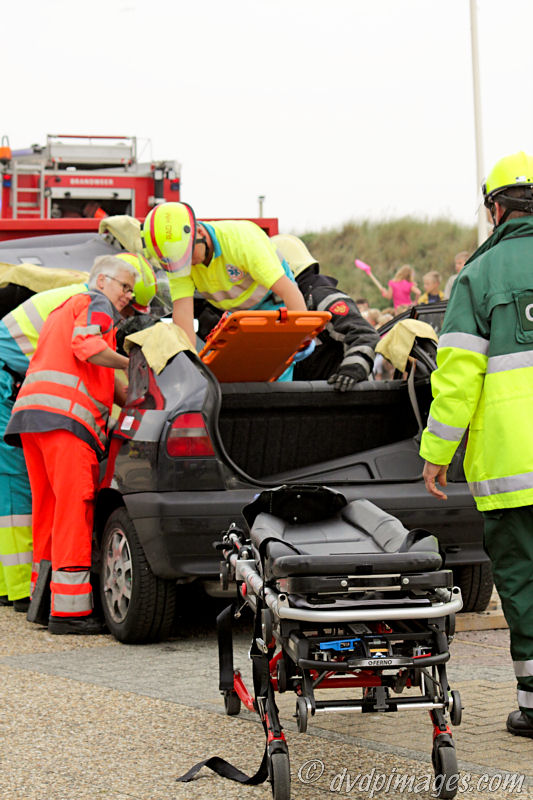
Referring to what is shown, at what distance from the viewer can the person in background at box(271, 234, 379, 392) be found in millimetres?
6137

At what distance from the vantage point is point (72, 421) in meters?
6.27

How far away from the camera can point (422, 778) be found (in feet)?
11.4

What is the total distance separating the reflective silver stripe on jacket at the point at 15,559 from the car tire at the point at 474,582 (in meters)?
2.49

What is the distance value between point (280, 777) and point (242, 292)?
3.57 meters

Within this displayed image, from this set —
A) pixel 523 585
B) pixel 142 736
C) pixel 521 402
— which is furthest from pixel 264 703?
pixel 521 402

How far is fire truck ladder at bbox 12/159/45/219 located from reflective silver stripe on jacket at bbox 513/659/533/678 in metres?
12.6

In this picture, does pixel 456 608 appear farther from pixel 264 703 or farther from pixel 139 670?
pixel 139 670

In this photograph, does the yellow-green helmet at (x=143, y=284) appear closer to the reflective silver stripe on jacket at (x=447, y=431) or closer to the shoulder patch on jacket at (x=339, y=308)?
the shoulder patch on jacket at (x=339, y=308)

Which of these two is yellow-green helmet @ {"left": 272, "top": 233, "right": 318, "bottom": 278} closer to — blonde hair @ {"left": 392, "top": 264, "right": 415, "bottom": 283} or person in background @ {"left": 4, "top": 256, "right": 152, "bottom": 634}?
person in background @ {"left": 4, "top": 256, "right": 152, "bottom": 634}

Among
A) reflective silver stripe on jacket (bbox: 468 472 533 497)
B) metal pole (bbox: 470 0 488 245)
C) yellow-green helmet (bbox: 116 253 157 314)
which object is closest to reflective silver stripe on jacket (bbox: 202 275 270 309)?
yellow-green helmet (bbox: 116 253 157 314)

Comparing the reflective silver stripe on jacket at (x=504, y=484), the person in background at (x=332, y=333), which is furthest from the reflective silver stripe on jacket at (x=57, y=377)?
the reflective silver stripe on jacket at (x=504, y=484)

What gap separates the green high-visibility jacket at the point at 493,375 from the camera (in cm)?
→ 399

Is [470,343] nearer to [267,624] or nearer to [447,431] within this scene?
[447,431]

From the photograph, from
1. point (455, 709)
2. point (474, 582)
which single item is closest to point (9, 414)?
point (474, 582)
